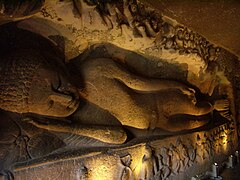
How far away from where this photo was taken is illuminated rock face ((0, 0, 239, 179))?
67.6 inches

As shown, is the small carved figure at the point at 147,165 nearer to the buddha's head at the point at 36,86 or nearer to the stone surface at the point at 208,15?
the buddha's head at the point at 36,86

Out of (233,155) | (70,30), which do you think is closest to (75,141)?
(70,30)

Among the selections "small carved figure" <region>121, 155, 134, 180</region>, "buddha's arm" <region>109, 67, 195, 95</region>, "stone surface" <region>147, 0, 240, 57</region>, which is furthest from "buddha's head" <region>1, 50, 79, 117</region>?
"stone surface" <region>147, 0, 240, 57</region>

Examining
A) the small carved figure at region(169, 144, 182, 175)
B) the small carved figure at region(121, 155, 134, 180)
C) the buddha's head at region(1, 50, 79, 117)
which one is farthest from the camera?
the small carved figure at region(169, 144, 182, 175)

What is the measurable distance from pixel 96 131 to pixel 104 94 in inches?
13.6

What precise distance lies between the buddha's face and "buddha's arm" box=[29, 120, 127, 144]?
92 millimetres

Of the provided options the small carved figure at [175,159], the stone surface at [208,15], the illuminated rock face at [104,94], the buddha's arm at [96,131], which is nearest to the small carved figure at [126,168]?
the illuminated rock face at [104,94]

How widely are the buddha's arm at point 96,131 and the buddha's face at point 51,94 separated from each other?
9cm

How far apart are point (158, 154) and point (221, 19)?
138 centimetres

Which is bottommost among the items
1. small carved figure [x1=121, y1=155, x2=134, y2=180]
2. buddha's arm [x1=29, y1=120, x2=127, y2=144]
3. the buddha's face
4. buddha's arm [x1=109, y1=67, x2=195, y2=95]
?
small carved figure [x1=121, y1=155, x2=134, y2=180]

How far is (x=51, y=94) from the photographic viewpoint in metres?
1.77

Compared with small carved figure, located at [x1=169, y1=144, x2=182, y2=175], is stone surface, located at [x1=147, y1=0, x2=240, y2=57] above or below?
above

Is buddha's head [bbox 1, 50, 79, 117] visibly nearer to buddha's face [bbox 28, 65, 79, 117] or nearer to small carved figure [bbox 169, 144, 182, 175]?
buddha's face [bbox 28, 65, 79, 117]

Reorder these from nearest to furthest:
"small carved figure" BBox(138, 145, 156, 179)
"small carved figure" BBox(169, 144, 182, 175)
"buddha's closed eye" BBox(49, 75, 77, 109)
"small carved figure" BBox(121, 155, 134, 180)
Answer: "buddha's closed eye" BBox(49, 75, 77, 109) < "small carved figure" BBox(121, 155, 134, 180) < "small carved figure" BBox(138, 145, 156, 179) < "small carved figure" BBox(169, 144, 182, 175)
